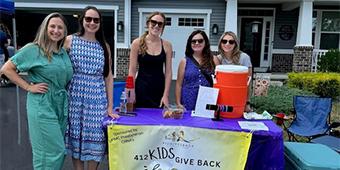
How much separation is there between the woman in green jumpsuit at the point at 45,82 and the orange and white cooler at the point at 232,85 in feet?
3.86

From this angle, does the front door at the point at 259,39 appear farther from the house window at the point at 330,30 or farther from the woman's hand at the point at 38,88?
the woman's hand at the point at 38,88

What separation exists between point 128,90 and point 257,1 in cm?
1072

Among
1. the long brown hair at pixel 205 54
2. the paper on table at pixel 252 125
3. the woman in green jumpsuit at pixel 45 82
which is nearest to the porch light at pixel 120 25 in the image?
the long brown hair at pixel 205 54

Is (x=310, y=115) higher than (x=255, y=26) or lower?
lower

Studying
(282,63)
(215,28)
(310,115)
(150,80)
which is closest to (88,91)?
(150,80)

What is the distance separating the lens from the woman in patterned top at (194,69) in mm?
3105

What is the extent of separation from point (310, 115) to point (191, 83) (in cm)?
290

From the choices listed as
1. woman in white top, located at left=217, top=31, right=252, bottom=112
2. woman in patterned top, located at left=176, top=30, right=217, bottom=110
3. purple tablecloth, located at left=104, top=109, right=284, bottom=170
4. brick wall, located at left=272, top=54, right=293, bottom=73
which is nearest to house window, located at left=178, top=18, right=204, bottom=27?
brick wall, located at left=272, top=54, right=293, bottom=73

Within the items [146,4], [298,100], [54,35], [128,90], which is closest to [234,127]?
[128,90]

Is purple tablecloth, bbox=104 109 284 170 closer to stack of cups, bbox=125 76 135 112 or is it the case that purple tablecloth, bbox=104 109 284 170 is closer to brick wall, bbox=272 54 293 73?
stack of cups, bbox=125 76 135 112

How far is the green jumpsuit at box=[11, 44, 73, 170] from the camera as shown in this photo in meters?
2.54

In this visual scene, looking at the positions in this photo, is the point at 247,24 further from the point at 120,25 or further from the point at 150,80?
the point at 150,80

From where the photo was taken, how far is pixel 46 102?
8.49 ft

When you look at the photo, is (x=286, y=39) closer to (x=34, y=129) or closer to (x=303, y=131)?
(x=303, y=131)
